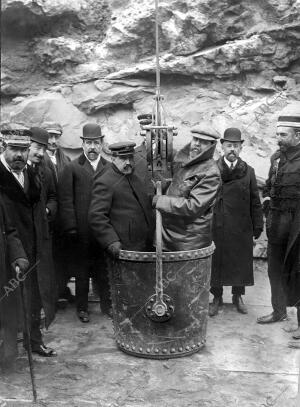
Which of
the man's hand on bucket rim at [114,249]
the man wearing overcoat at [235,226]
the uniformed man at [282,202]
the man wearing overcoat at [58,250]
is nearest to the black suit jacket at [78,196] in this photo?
the man wearing overcoat at [58,250]

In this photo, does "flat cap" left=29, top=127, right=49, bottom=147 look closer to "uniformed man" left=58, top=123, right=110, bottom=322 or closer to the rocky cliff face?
"uniformed man" left=58, top=123, right=110, bottom=322

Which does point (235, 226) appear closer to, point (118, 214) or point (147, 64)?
point (118, 214)

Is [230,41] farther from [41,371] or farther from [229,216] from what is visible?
[41,371]

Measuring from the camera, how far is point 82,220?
5.41m

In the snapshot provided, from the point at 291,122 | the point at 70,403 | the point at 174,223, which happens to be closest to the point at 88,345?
the point at 70,403

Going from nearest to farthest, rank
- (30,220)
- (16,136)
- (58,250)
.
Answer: (16,136) → (30,220) → (58,250)

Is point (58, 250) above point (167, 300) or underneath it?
above

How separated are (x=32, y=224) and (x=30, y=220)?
42mm

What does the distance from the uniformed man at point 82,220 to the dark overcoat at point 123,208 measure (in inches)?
25.0

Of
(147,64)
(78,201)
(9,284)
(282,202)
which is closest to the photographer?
(9,284)

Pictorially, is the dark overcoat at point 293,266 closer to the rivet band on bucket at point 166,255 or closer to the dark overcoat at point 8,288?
the rivet band on bucket at point 166,255

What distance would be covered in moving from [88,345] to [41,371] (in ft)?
2.13

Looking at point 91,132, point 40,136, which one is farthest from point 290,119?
point 40,136

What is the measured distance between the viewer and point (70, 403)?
365cm
